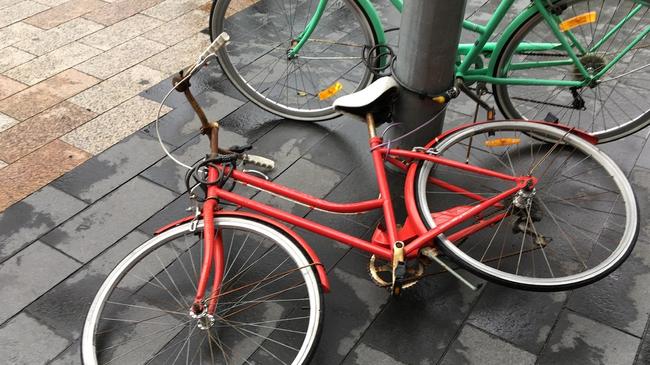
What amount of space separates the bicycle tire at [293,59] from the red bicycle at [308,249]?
3.98 feet

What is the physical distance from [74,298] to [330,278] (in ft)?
4.63

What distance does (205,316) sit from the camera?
2.46 m

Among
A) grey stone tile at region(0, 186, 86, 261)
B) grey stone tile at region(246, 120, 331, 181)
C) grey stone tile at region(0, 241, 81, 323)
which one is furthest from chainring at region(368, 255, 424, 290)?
grey stone tile at region(0, 186, 86, 261)

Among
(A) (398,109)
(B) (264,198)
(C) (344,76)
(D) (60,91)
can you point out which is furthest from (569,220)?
(D) (60,91)

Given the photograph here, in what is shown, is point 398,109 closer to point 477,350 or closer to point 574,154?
point 574,154

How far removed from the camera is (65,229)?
3428 millimetres

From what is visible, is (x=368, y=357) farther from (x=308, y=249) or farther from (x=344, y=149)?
(x=344, y=149)

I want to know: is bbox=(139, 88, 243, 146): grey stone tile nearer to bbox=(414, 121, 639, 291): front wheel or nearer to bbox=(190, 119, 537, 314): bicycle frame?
bbox=(190, 119, 537, 314): bicycle frame

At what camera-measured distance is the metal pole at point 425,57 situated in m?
2.89

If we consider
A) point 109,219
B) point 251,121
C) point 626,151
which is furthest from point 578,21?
point 109,219

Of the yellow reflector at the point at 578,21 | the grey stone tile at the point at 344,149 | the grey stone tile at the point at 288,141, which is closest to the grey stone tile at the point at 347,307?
the grey stone tile at the point at 344,149

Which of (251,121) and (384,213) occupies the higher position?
(384,213)

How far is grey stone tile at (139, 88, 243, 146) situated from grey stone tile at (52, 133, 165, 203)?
0.13 metres

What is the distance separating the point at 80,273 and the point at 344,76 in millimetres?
2631
